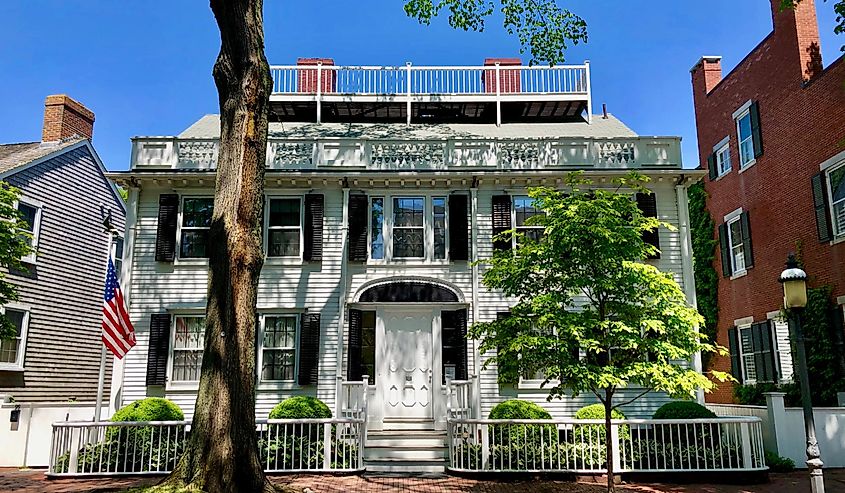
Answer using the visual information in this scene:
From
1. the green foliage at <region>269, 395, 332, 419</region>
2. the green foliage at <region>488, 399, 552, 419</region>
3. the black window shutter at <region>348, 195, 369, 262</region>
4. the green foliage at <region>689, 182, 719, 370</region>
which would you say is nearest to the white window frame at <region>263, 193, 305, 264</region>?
the black window shutter at <region>348, 195, 369, 262</region>

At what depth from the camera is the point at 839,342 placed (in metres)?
13.7

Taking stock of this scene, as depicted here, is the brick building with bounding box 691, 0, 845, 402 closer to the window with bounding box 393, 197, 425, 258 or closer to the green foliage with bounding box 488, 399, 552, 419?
the green foliage with bounding box 488, 399, 552, 419

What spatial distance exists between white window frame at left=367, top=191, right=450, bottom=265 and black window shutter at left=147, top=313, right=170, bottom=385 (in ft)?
15.3

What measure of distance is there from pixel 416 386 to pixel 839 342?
939 centimetres

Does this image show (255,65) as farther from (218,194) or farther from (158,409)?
(158,409)

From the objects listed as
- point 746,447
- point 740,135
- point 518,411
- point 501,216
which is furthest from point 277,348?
point 740,135

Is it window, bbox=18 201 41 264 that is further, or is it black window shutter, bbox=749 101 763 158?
black window shutter, bbox=749 101 763 158

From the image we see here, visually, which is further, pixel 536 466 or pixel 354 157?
pixel 354 157

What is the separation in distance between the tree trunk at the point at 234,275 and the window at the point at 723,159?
15551mm

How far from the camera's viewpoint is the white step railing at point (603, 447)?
419 inches

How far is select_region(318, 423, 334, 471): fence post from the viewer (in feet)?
36.1

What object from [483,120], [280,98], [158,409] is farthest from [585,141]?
[158,409]

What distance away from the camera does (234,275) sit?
7.90m

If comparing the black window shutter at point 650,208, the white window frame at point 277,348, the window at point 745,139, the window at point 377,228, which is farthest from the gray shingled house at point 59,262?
the window at point 745,139
